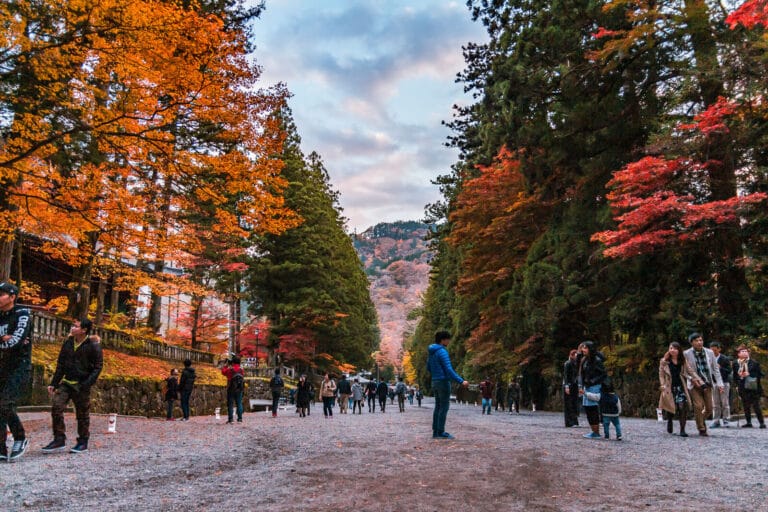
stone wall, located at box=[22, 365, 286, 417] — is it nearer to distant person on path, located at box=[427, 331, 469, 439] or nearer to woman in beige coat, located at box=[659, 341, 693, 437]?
distant person on path, located at box=[427, 331, 469, 439]

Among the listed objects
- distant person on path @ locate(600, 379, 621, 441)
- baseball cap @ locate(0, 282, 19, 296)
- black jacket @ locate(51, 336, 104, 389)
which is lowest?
distant person on path @ locate(600, 379, 621, 441)

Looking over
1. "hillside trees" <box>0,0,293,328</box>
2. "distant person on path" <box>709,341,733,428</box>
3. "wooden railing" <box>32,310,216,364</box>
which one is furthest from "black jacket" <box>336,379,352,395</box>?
"distant person on path" <box>709,341,733,428</box>

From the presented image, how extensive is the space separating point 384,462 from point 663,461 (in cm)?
332

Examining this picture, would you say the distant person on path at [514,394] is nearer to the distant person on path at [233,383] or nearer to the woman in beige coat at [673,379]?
the distant person on path at [233,383]

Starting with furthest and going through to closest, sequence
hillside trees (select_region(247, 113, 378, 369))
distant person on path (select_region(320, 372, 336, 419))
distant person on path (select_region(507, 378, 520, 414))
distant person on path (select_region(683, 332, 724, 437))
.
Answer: hillside trees (select_region(247, 113, 378, 369)), distant person on path (select_region(507, 378, 520, 414)), distant person on path (select_region(320, 372, 336, 419)), distant person on path (select_region(683, 332, 724, 437))

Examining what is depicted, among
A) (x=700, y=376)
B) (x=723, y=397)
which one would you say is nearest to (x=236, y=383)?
(x=700, y=376)

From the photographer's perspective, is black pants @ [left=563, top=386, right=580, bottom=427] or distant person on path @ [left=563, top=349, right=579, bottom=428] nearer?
distant person on path @ [left=563, top=349, right=579, bottom=428]

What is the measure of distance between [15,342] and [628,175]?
41.7ft

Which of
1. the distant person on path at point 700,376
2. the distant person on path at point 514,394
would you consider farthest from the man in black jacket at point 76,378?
the distant person on path at point 514,394

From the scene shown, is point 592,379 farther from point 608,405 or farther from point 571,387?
point 571,387

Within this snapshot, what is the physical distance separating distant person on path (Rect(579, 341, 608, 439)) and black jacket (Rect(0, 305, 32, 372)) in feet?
26.4

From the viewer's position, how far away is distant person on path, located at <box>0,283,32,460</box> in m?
6.26

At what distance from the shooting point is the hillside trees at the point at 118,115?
9406mm

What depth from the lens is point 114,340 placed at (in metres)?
18.4
